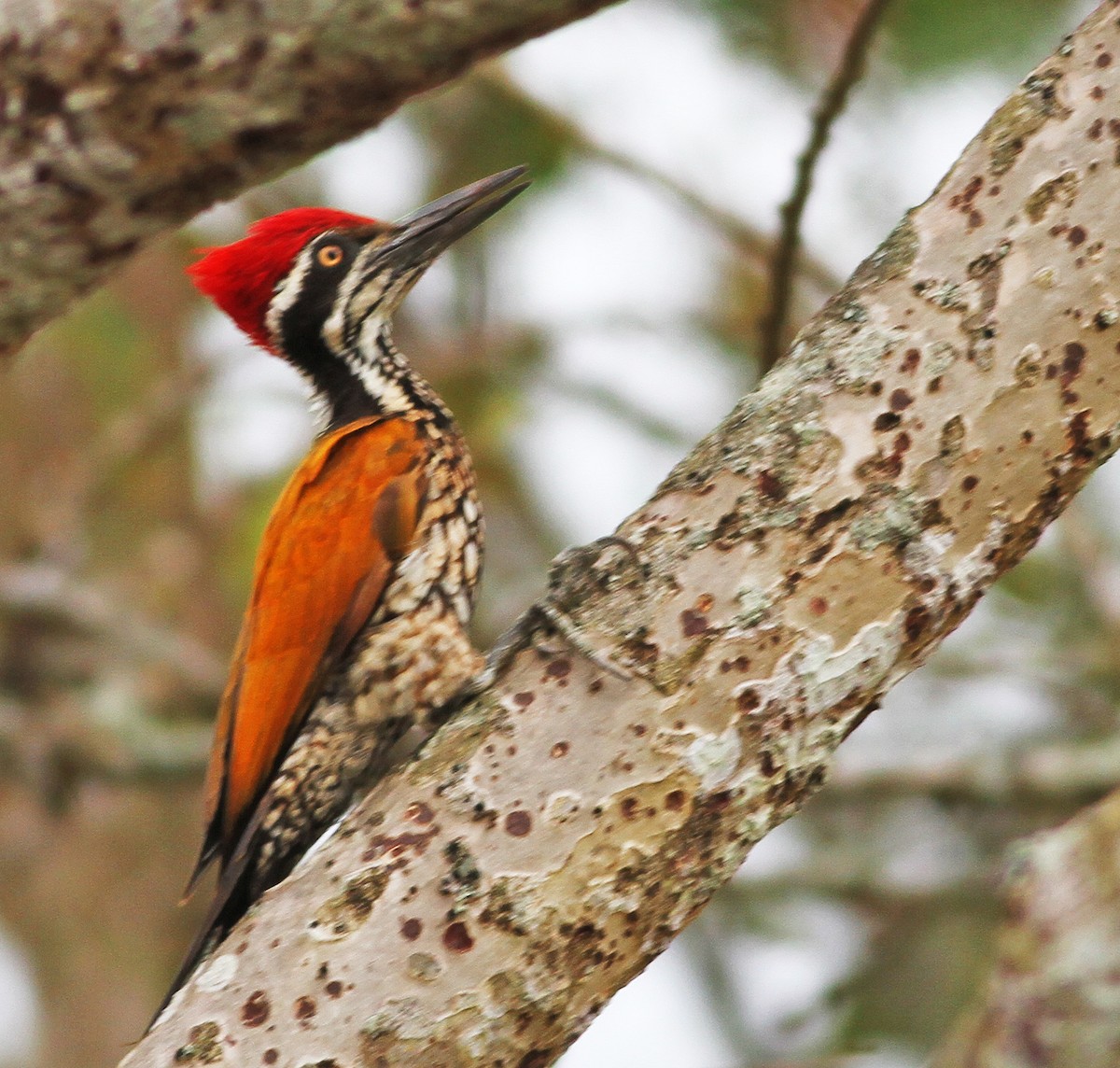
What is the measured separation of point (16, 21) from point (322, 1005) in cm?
138

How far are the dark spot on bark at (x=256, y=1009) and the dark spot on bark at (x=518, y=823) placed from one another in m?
0.35

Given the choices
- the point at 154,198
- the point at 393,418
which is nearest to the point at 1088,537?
the point at 393,418

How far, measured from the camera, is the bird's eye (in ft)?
10.5

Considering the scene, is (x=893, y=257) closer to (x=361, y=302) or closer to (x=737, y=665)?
(x=737, y=665)

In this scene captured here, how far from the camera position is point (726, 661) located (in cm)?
190

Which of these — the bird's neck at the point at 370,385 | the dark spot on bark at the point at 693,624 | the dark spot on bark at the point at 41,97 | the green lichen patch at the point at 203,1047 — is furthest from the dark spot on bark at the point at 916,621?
the bird's neck at the point at 370,385

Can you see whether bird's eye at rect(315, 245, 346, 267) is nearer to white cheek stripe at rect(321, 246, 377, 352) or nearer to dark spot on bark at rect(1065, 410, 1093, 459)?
white cheek stripe at rect(321, 246, 377, 352)

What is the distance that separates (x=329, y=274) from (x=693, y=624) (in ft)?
5.23

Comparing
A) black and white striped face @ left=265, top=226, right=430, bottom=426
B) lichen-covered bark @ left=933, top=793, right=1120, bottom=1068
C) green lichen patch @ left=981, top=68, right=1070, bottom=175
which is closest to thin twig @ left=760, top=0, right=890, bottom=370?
green lichen patch @ left=981, top=68, right=1070, bottom=175

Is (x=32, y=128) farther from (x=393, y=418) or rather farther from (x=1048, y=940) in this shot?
(x=1048, y=940)

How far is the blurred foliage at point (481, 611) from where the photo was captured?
4.42m

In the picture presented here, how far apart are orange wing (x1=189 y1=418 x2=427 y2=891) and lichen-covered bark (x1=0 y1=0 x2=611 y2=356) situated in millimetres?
734

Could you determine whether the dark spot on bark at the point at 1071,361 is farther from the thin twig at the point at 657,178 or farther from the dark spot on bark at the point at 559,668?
the thin twig at the point at 657,178

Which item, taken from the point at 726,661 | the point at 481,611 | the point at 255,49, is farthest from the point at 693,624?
the point at 481,611
